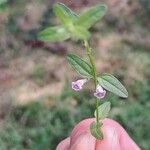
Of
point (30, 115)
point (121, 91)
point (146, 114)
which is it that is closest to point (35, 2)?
point (30, 115)

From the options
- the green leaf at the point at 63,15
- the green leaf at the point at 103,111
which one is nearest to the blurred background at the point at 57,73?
the green leaf at the point at 103,111

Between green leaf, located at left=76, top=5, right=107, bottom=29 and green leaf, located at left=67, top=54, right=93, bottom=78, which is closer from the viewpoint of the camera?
green leaf, located at left=76, top=5, right=107, bottom=29

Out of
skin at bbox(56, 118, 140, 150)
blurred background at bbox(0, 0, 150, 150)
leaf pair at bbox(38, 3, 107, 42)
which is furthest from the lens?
blurred background at bbox(0, 0, 150, 150)

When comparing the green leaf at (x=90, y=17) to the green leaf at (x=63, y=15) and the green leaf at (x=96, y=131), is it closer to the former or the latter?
the green leaf at (x=63, y=15)

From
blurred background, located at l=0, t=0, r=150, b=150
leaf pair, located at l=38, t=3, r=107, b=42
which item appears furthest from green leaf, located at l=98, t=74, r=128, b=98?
blurred background, located at l=0, t=0, r=150, b=150

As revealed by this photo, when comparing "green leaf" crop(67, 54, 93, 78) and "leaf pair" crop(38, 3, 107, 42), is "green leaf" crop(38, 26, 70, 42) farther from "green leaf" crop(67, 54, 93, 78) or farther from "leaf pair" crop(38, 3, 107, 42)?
"green leaf" crop(67, 54, 93, 78)

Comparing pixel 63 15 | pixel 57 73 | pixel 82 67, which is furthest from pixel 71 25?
pixel 57 73

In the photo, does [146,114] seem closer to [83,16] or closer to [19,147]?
[19,147]
